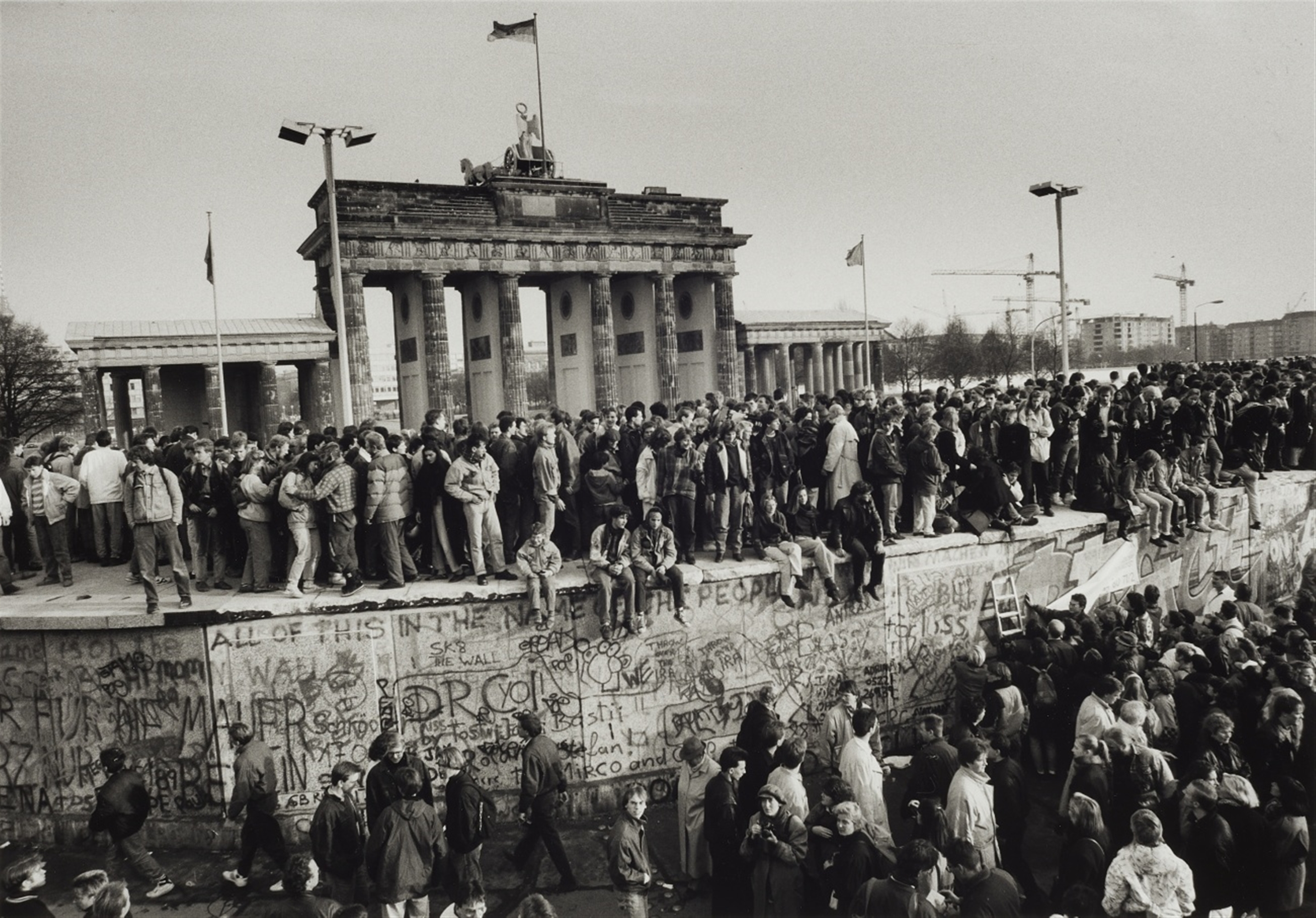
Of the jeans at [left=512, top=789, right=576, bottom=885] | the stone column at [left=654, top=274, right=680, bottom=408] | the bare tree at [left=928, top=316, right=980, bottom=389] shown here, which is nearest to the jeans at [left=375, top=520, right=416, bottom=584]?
the jeans at [left=512, top=789, right=576, bottom=885]

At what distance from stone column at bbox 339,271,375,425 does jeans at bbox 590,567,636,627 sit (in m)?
22.4

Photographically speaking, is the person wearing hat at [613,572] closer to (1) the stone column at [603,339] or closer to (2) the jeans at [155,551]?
(2) the jeans at [155,551]

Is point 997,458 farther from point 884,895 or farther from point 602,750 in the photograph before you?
point 884,895

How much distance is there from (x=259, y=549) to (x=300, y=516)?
82cm

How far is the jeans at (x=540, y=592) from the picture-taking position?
11336 mm

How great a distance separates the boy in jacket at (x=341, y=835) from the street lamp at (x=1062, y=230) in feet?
66.2

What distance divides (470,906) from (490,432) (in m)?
7.31

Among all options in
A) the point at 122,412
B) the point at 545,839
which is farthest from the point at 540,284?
the point at 545,839

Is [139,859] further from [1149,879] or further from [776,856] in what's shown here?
[1149,879]

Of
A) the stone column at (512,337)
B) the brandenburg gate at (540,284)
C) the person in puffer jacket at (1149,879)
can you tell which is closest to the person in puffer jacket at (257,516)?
the person in puffer jacket at (1149,879)

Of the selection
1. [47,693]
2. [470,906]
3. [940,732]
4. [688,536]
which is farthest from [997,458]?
[47,693]

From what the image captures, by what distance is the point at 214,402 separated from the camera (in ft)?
96.3

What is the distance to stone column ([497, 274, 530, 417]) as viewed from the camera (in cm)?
3750

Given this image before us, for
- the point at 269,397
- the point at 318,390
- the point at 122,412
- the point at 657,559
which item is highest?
the point at 318,390
